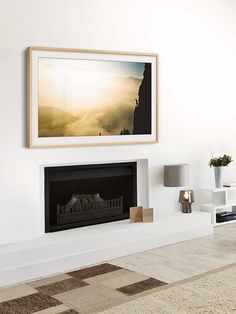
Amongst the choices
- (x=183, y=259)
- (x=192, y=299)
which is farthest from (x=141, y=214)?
(x=192, y=299)

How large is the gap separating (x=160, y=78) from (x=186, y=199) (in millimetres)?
1323

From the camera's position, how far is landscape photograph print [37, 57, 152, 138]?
4.54 meters

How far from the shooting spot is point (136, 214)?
5.02m

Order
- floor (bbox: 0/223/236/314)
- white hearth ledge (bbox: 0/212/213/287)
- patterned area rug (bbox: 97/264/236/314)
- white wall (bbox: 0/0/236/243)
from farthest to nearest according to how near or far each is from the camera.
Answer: white wall (bbox: 0/0/236/243)
white hearth ledge (bbox: 0/212/213/287)
floor (bbox: 0/223/236/314)
patterned area rug (bbox: 97/264/236/314)

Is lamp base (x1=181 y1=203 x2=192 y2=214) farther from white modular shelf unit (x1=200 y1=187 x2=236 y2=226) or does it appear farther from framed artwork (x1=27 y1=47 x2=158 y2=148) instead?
framed artwork (x1=27 y1=47 x2=158 y2=148)

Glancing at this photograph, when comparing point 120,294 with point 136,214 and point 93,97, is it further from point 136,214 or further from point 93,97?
point 93,97

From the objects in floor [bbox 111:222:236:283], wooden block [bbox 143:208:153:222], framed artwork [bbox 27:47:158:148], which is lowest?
floor [bbox 111:222:236:283]

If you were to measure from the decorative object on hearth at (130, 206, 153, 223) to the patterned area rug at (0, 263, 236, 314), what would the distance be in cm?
87

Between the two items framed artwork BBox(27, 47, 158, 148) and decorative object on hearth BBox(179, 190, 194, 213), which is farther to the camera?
decorative object on hearth BBox(179, 190, 194, 213)

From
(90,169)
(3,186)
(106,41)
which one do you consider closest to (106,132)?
(90,169)

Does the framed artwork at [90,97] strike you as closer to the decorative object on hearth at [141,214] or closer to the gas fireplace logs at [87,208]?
the gas fireplace logs at [87,208]

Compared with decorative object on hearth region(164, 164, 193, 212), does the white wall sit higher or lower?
higher

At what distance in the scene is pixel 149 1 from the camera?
5.29 metres

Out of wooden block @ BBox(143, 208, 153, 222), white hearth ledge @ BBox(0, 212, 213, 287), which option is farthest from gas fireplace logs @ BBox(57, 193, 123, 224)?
wooden block @ BBox(143, 208, 153, 222)
